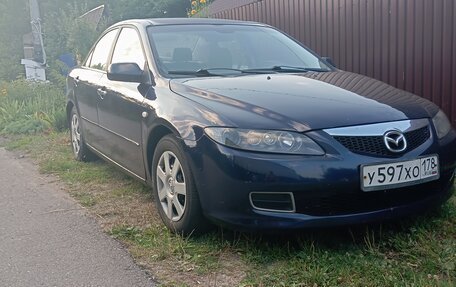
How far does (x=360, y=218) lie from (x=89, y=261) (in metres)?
1.69

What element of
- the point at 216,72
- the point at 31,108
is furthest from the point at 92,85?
the point at 31,108

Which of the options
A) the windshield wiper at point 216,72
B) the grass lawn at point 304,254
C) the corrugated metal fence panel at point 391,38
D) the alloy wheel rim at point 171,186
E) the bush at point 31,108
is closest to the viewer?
the grass lawn at point 304,254

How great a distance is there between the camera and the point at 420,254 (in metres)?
3.14

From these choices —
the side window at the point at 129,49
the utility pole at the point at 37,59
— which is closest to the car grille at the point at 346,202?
the side window at the point at 129,49

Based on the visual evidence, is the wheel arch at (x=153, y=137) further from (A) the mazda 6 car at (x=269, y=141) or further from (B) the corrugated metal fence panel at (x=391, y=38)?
(B) the corrugated metal fence panel at (x=391, y=38)

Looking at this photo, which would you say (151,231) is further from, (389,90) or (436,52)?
(436,52)

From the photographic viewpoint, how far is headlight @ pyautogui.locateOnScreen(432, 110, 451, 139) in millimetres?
3527

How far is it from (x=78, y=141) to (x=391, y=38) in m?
3.88

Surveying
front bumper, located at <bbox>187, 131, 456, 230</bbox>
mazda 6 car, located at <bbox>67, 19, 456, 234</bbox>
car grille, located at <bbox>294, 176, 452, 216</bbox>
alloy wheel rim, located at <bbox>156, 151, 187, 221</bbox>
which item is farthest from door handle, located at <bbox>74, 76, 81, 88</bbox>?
car grille, located at <bbox>294, 176, 452, 216</bbox>

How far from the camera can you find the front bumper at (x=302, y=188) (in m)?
3.02

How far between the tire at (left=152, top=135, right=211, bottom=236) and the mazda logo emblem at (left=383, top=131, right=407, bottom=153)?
1186mm

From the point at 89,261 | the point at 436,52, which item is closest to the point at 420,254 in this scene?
the point at 89,261

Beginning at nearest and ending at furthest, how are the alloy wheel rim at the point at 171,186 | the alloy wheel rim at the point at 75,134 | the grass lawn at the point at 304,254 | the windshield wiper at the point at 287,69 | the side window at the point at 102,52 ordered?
the grass lawn at the point at 304,254 → the alloy wheel rim at the point at 171,186 → the windshield wiper at the point at 287,69 → the side window at the point at 102,52 → the alloy wheel rim at the point at 75,134

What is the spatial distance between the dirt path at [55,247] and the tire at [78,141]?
3.01ft
